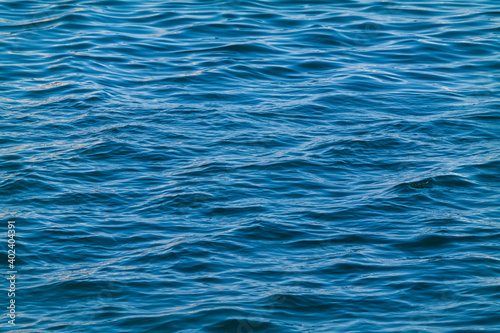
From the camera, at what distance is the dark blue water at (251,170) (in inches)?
235

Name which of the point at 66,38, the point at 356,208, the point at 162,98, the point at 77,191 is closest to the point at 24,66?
the point at 66,38

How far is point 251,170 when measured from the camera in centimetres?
854

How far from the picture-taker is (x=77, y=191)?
314 inches

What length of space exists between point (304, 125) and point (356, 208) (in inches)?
101

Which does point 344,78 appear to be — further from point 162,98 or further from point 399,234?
point 399,234

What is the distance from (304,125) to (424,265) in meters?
3.82

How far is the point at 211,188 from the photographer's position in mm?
8047

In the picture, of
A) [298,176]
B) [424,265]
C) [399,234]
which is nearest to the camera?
[424,265]

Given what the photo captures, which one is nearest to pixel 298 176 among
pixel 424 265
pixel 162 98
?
pixel 424 265

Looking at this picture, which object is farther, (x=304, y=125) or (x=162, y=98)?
(x=162, y=98)

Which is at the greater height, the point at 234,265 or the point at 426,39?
the point at 426,39

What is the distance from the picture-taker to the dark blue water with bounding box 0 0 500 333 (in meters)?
5.98

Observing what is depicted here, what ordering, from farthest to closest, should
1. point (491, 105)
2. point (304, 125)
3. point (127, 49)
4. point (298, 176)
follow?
1. point (127, 49)
2. point (491, 105)
3. point (304, 125)
4. point (298, 176)

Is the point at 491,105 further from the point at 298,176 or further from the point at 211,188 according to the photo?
the point at 211,188
